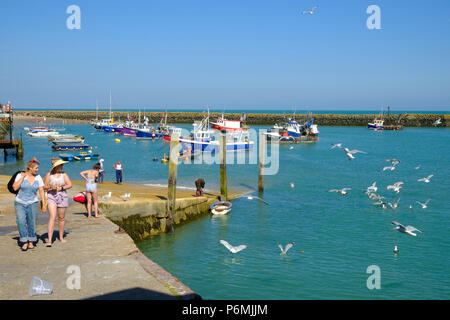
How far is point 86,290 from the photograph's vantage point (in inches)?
270

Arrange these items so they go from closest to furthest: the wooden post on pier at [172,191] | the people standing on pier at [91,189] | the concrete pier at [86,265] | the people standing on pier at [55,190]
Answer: the concrete pier at [86,265]
the people standing on pier at [55,190]
the people standing on pier at [91,189]
the wooden post on pier at [172,191]

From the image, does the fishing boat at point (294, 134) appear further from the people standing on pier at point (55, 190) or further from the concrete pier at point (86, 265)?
the people standing on pier at point (55, 190)

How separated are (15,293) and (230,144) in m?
48.1

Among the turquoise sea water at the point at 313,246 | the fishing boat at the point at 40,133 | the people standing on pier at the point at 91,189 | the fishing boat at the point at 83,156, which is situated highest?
the fishing boat at the point at 40,133

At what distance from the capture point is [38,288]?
6531 mm

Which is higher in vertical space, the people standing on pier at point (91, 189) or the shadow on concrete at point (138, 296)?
the people standing on pier at point (91, 189)

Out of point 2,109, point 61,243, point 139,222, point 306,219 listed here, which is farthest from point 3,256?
point 2,109

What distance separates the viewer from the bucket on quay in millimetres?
6520

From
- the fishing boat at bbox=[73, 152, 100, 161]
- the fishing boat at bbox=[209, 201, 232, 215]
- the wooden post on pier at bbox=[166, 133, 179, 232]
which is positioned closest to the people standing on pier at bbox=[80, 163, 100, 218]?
Result: the wooden post on pier at bbox=[166, 133, 179, 232]

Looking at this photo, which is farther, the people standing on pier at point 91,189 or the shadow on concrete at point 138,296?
the people standing on pier at point 91,189

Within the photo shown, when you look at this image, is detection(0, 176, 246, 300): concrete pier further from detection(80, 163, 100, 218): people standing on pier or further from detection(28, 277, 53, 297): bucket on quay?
detection(80, 163, 100, 218): people standing on pier

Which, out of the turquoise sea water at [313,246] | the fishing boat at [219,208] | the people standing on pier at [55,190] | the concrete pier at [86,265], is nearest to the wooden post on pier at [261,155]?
the turquoise sea water at [313,246]

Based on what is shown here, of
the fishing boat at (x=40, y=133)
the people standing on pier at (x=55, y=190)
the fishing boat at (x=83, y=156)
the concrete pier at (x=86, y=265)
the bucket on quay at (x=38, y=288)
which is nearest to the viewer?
the bucket on quay at (x=38, y=288)

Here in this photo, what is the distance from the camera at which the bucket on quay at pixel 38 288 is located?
6520mm
